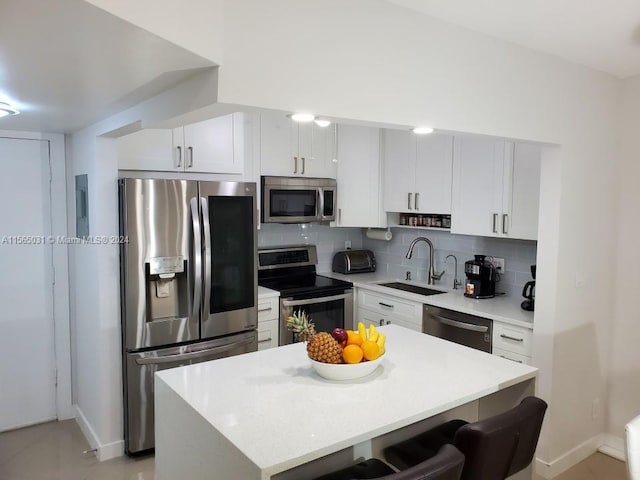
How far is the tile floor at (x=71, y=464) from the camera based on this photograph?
309cm

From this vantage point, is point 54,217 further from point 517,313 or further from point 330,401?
point 517,313

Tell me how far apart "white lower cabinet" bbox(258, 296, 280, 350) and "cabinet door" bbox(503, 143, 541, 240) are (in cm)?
176

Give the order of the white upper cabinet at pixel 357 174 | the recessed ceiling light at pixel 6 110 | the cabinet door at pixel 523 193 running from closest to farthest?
the recessed ceiling light at pixel 6 110 → the cabinet door at pixel 523 193 → the white upper cabinet at pixel 357 174

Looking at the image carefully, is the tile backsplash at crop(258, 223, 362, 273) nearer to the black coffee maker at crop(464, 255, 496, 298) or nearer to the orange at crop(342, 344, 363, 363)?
the black coffee maker at crop(464, 255, 496, 298)

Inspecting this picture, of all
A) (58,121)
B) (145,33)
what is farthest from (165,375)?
(58,121)

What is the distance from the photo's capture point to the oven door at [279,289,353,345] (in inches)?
155

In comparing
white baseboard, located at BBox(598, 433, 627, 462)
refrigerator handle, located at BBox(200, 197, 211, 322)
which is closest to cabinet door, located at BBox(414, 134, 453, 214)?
refrigerator handle, located at BBox(200, 197, 211, 322)

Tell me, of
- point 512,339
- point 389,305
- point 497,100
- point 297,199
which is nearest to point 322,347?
point 497,100

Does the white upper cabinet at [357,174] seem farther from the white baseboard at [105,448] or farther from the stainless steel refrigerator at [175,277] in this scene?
the white baseboard at [105,448]

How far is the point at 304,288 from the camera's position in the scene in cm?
407

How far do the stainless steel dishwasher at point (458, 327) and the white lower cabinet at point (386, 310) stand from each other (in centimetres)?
9

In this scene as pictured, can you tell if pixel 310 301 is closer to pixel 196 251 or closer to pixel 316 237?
pixel 316 237

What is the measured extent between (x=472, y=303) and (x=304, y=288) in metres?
1.27

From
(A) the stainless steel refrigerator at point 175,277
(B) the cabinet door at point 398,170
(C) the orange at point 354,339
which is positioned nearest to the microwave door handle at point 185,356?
(A) the stainless steel refrigerator at point 175,277
